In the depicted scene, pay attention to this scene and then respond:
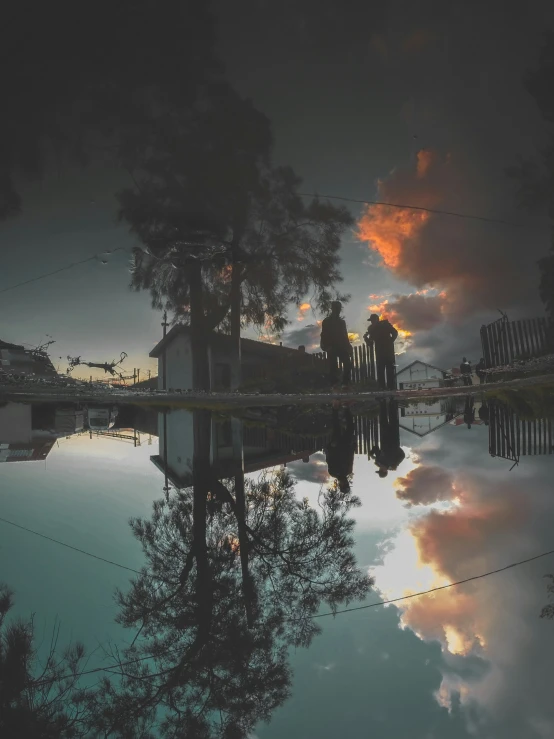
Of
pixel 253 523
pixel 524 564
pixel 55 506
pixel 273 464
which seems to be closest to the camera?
pixel 524 564

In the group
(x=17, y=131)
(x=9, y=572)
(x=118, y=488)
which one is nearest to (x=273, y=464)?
(x=118, y=488)

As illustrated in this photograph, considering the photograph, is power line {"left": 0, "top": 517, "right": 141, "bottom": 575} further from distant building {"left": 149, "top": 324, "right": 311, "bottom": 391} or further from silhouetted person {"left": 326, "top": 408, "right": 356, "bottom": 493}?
distant building {"left": 149, "top": 324, "right": 311, "bottom": 391}

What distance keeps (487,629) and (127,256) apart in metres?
5.35

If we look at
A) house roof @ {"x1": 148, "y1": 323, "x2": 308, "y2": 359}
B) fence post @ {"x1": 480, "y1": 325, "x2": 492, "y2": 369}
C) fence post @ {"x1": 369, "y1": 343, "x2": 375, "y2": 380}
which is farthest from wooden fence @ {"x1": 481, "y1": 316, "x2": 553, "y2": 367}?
house roof @ {"x1": 148, "y1": 323, "x2": 308, "y2": 359}

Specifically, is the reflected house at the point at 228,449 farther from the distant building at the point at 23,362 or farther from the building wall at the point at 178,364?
the distant building at the point at 23,362

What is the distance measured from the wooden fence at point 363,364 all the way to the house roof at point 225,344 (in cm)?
142

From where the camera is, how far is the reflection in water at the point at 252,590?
1.72 feet

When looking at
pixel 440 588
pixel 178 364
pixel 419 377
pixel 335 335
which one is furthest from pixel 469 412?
pixel 419 377

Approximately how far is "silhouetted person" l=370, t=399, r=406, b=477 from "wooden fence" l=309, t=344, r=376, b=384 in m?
4.04

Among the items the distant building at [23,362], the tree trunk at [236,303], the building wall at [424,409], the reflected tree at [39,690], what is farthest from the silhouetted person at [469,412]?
the distant building at [23,362]

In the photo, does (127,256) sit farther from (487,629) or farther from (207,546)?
(487,629)

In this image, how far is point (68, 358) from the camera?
518cm

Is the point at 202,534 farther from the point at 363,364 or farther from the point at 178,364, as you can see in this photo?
the point at 363,364

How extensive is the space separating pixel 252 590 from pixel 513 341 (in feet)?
21.8
